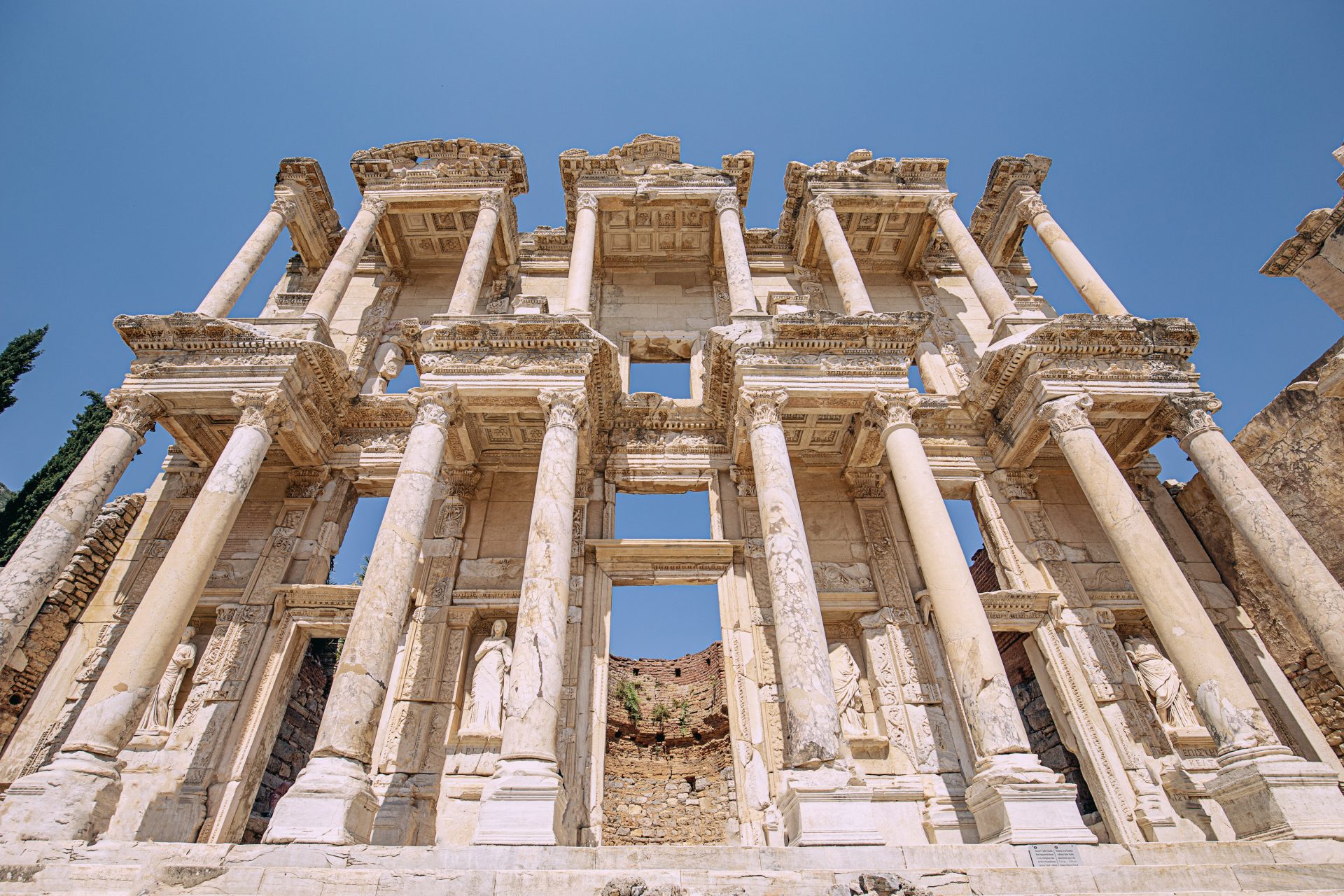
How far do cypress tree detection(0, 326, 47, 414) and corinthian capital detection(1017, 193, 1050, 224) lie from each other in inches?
1080

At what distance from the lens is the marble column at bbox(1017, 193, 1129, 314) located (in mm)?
13750

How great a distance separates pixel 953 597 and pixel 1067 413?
425 centimetres

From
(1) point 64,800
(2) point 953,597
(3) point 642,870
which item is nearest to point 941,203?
(2) point 953,597

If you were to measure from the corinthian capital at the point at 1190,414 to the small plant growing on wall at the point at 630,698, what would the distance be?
1498 centimetres

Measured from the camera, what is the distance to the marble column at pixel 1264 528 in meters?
9.07

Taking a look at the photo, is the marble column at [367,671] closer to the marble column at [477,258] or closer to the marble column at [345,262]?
the marble column at [477,258]

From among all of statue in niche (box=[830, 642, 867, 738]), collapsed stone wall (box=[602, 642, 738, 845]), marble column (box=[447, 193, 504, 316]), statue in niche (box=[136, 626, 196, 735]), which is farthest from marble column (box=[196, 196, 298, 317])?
collapsed stone wall (box=[602, 642, 738, 845])

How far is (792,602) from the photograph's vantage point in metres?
9.09

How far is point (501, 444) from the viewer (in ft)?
44.3

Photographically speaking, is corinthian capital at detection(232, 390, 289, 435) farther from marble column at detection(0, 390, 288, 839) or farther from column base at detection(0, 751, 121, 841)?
column base at detection(0, 751, 121, 841)

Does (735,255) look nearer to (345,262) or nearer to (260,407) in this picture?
(345,262)

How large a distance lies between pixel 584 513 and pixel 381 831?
223 inches

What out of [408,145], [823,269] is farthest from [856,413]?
[408,145]

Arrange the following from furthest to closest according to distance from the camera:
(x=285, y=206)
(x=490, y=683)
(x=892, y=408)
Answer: (x=285, y=206)
(x=892, y=408)
(x=490, y=683)
